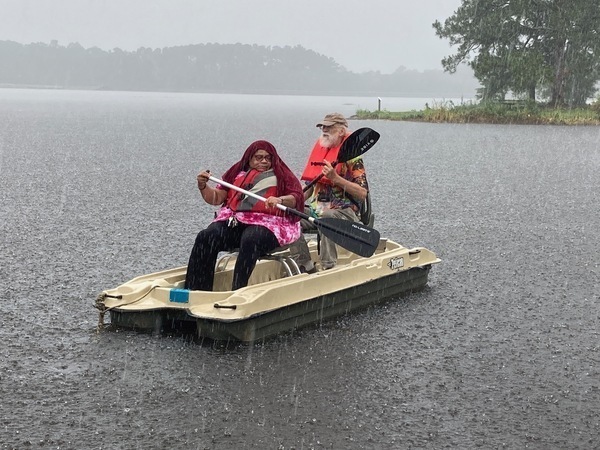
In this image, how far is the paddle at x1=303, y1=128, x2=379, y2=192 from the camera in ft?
25.9

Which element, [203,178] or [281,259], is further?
[281,259]

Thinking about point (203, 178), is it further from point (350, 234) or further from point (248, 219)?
point (350, 234)

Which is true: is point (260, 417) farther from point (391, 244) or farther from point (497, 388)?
point (391, 244)

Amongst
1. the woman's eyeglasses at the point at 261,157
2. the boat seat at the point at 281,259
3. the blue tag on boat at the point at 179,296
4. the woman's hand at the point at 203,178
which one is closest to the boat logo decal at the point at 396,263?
the boat seat at the point at 281,259

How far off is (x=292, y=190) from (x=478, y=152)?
18.8 meters

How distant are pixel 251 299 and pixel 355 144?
6.95ft

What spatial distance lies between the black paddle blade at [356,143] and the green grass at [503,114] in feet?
124

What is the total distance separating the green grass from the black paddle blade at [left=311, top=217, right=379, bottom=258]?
38.3 m

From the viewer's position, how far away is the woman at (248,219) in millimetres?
7035

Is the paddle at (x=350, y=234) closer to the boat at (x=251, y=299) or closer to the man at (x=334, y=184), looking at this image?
the boat at (x=251, y=299)

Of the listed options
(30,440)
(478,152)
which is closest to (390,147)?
(478,152)

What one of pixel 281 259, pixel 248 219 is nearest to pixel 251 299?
pixel 281 259

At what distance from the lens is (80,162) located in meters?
21.2

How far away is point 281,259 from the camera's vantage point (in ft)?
24.0
